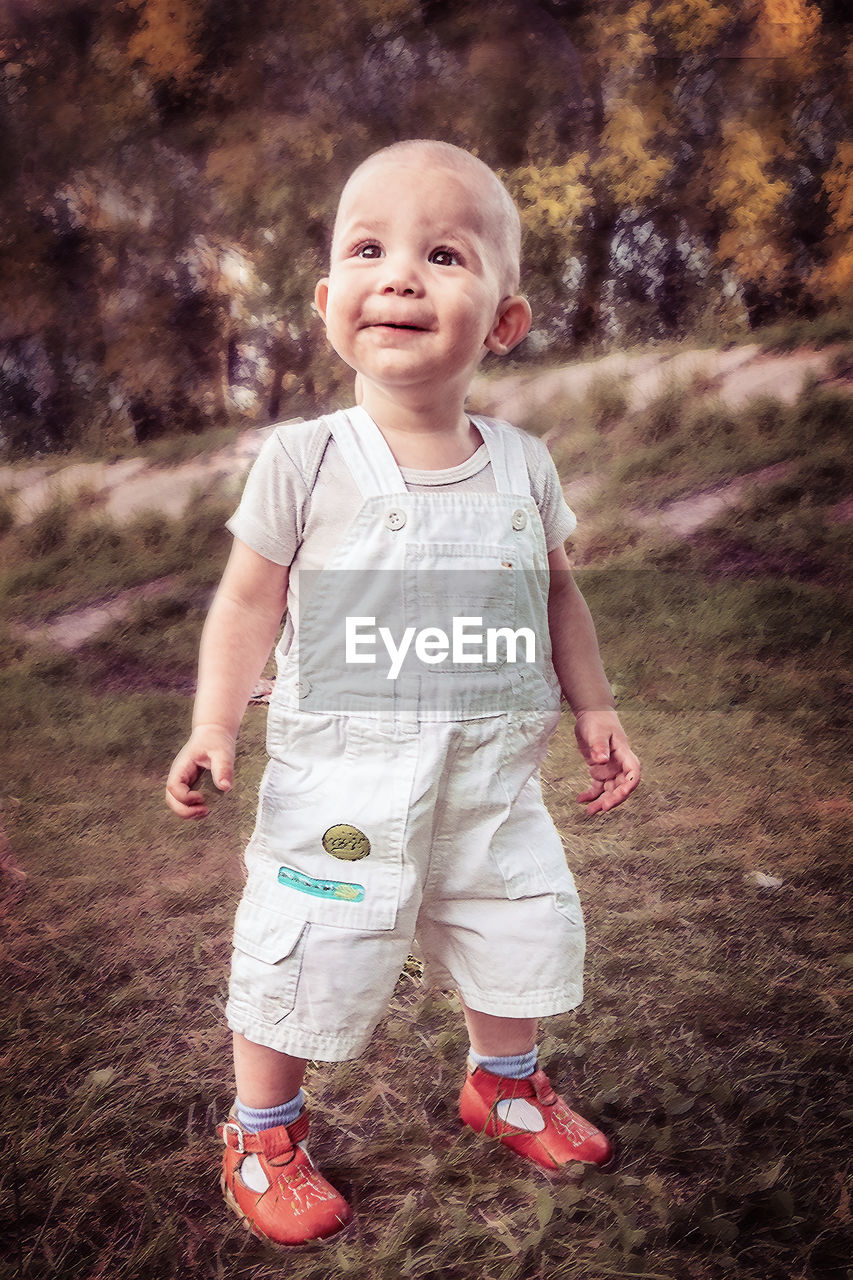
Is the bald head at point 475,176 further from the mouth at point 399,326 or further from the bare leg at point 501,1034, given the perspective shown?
the bare leg at point 501,1034

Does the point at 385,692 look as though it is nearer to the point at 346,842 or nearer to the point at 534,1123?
the point at 346,842

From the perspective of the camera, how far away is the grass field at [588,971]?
0.79m

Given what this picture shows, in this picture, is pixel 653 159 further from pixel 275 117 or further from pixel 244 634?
pixel 244 634

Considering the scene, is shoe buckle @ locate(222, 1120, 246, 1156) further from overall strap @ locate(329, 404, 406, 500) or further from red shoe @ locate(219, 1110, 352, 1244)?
overall strap @ locate(329, 404, 406, 500)

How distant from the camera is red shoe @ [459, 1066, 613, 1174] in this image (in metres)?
0.86

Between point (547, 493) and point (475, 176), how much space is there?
24 cm

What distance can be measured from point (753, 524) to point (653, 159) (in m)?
0.52

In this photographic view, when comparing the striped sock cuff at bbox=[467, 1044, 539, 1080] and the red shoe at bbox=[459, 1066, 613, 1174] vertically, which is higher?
the striped sock cuff at bbox=[467, 1044, 539, 1080]

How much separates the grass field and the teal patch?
0.25 metres

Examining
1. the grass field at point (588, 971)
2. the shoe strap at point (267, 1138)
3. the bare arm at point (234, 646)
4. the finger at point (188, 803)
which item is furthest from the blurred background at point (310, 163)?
the shoe strap at point (267, 1138)

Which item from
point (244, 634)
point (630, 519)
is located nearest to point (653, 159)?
point (630, 519)

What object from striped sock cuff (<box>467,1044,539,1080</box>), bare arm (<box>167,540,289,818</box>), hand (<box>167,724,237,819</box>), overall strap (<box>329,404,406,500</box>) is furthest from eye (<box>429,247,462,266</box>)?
striped sock cuff (<box>467,1044,539,1080</box>)

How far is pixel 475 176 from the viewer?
0.76 meters

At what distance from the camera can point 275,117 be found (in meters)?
1.34
